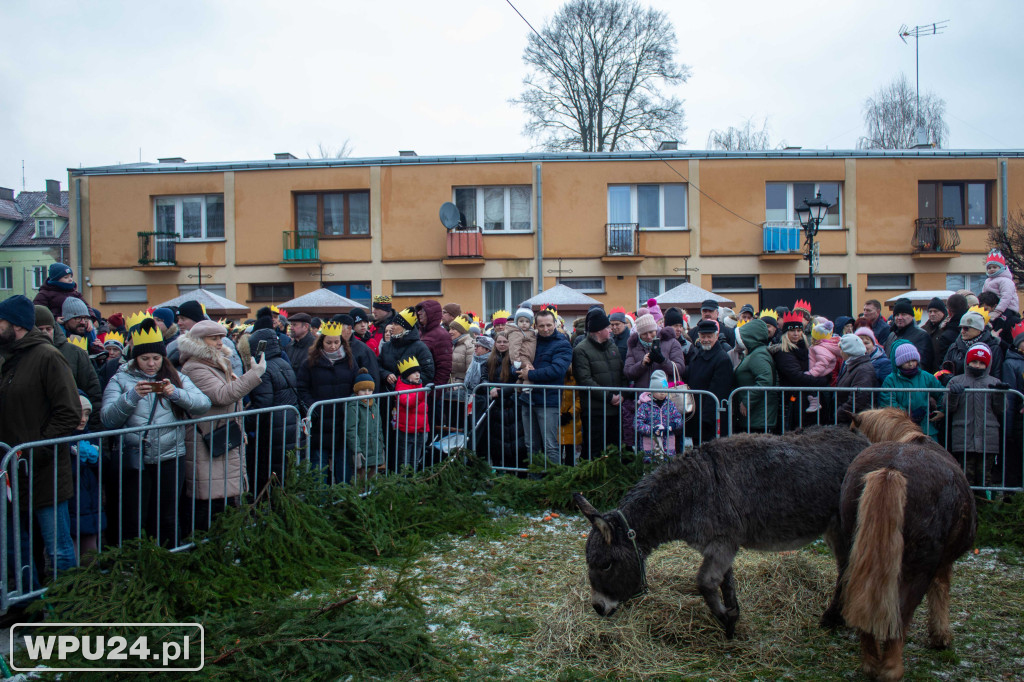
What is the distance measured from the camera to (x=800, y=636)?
4.25 meters

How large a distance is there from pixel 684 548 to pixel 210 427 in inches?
157

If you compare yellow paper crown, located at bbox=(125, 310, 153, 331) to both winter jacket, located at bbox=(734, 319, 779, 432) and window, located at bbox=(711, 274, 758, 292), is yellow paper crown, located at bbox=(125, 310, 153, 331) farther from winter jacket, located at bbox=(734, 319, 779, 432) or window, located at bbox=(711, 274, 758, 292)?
window, located at bbox=(711, 274, 758, 292)

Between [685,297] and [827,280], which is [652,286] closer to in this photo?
[827,280]

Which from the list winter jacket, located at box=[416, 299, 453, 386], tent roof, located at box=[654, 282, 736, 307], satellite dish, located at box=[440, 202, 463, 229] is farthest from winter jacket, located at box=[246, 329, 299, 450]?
satellite dish, located at box=[440, 202, 463, 229]

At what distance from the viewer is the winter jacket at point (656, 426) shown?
7090 millimetres

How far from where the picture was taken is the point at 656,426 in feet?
23.5

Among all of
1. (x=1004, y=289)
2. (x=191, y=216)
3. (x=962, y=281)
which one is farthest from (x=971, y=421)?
(x=191, y=216)

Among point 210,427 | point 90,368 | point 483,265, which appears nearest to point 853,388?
point 210,427

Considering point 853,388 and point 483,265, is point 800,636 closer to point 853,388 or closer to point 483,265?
point 853,388

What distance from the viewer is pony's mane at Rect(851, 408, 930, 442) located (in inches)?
170

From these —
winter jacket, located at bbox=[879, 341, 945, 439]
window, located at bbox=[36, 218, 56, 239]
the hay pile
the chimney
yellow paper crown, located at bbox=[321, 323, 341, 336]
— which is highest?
the chimney

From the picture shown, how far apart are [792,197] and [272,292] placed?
18.4m

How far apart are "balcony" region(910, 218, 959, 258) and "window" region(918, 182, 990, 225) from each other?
0.87 meters

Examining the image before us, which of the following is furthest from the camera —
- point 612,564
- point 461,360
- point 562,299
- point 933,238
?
point 933,238
